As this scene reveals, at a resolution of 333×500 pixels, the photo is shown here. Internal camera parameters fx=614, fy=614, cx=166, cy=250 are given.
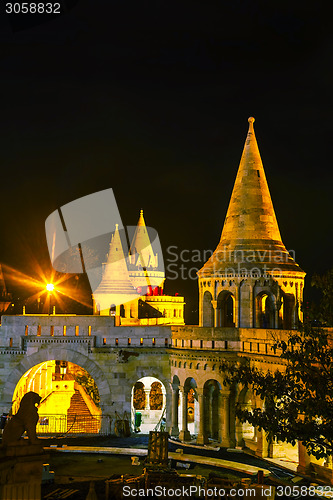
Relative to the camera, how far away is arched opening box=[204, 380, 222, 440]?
81.8 ft

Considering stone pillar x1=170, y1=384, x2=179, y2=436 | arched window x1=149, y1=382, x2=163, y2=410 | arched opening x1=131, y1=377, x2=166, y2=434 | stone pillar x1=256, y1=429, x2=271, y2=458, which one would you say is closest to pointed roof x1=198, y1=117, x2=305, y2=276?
stone pillar x1=170, y1=384, x2=179, y2=436

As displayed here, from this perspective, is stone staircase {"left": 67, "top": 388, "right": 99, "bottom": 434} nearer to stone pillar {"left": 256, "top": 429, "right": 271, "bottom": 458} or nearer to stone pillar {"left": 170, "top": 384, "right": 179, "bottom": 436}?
stone pillar {"left": 170, "top": 384, "right": 179, "bottom": 436}

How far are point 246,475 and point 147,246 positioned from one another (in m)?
40.7

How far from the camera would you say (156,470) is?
19141 mm

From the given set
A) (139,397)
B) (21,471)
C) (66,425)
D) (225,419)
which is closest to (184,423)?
(225,419)

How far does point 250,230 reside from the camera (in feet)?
89.9

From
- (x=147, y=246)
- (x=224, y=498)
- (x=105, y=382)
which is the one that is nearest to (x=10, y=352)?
(x=105, y=382)

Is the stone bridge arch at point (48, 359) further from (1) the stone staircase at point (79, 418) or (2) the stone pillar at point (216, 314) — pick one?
(2) the stone pillar at point (216, 314)

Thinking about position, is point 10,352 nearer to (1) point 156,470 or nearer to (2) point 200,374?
(2) point 200,374

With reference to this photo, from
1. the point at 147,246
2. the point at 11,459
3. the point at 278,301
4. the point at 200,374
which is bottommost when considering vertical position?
the point at 11,459

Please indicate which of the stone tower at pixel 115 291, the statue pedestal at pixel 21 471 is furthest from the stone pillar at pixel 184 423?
the stone tower at pixel 115 291
